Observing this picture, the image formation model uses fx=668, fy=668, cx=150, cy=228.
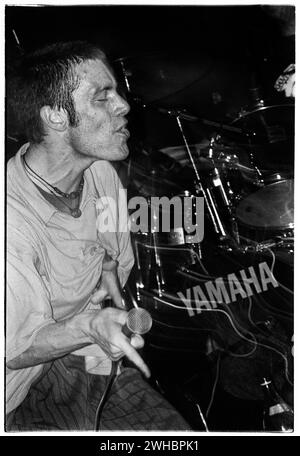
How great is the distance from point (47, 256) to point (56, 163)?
0.79ft

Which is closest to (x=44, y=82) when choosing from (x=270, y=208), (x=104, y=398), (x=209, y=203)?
(x=209, y=203)

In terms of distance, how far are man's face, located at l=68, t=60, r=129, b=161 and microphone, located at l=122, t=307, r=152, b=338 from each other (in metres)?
0.41

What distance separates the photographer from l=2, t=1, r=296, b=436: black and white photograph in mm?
1695

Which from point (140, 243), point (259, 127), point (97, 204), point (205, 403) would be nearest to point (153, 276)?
point (140, 243)

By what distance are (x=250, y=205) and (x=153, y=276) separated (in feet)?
1.01

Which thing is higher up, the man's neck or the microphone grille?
the man's neck

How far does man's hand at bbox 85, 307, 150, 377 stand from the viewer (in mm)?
1698

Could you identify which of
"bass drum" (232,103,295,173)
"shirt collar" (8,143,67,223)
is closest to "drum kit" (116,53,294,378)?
"bass drum" (232,103,295,173)

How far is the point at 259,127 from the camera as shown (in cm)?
169

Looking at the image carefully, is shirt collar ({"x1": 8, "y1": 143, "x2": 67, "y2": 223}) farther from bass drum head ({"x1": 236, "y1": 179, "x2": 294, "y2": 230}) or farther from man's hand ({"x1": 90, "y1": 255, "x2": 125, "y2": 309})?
bass drum head ({"x1": 236, "y1": 179, "x2": 294, "y2": 230})

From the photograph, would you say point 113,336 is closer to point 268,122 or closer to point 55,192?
point 55,192

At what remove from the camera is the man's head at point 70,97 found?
1689 millimetres

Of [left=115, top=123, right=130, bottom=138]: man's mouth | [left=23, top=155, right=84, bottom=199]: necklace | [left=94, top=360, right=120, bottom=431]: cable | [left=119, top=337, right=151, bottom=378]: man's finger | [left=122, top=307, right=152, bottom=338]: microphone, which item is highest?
[left=115, top=123, right=130, bottom=138]: man's mouth
